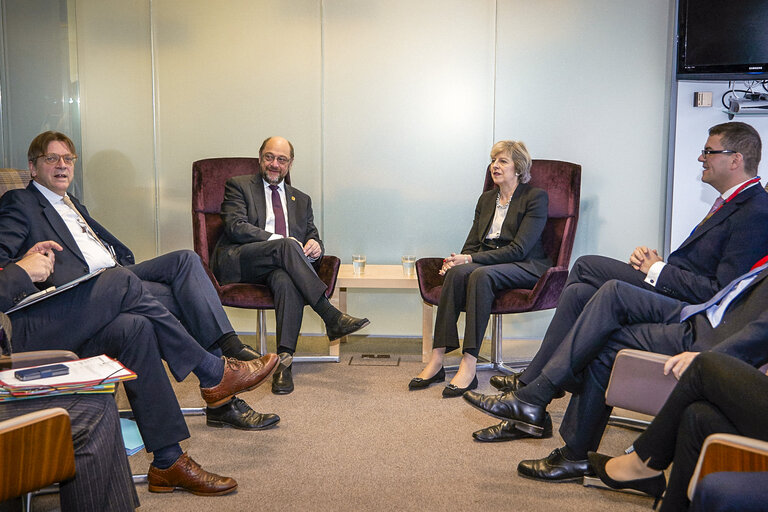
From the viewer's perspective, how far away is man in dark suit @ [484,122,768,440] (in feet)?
8.40

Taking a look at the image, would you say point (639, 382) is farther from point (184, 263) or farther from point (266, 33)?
point (266, 33)

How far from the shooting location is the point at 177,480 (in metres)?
2.37

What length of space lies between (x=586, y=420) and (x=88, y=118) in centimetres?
386

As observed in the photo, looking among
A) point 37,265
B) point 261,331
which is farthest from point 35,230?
point 261,331

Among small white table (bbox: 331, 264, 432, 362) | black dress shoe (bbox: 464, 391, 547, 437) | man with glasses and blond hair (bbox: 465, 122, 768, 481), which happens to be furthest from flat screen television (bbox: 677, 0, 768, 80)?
black dress shoe (bbox: 464, 391, 547, 437)

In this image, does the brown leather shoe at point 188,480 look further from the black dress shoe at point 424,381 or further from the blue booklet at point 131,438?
the black dress shoe at point 424,381

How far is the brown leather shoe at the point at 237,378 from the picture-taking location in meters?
2.73

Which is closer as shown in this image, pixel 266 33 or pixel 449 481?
pixel 449 481

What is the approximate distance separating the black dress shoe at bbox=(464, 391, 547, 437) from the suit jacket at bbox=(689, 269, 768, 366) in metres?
0.58

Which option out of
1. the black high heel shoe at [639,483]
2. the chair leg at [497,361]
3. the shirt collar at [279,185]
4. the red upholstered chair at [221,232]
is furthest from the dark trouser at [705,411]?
the shirt collar at [279,185]

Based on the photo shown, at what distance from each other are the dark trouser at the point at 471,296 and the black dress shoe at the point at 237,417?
0.96m

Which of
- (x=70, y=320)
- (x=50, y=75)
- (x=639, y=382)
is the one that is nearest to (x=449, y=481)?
(x=639, y=382)

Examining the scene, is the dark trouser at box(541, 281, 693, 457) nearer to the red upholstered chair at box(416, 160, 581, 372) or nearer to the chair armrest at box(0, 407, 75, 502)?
the red upholstered chair at box(416, 160, 581, 372)

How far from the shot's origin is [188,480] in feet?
7.75
